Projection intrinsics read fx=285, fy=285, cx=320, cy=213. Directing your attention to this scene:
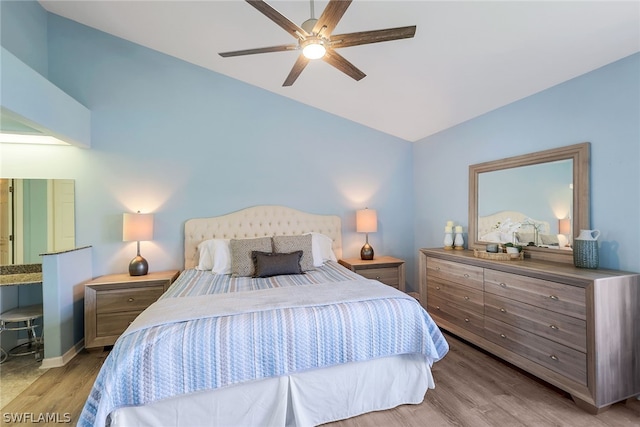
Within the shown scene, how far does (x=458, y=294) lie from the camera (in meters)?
3.02

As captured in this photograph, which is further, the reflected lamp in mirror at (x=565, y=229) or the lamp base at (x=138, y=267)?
the lamp base at (x=138, y=267)

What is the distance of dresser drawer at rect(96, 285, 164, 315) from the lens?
289cm

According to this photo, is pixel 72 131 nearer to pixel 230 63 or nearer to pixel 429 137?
pixel 230 63

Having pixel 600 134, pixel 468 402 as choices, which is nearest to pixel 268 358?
pixel 468 402

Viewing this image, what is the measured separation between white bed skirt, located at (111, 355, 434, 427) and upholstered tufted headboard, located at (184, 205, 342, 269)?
2062 millimetres

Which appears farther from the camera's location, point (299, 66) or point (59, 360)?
point (59, 360)

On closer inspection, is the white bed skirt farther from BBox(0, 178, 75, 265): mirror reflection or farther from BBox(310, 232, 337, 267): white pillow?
BBox(0, 178, 75, 265): mirror reflection

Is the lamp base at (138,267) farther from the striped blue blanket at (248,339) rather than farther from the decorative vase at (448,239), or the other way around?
the decorative vase at (448,239)

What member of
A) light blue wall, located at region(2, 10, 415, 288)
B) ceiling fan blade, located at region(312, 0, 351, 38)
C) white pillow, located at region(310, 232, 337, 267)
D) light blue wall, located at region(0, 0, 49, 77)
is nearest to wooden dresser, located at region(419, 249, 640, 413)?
white pillow, located at region(310, 232, 337, 267)

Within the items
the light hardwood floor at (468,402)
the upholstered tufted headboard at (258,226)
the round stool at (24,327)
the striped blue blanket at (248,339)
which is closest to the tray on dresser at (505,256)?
the light hardwood floor at (468,402)

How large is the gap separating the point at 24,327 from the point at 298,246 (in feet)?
9.14

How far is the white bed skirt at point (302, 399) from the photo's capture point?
1659 mm

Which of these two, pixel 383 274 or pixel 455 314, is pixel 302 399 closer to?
pixel 455 314

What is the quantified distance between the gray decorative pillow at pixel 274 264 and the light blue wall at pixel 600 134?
96.0 inches
